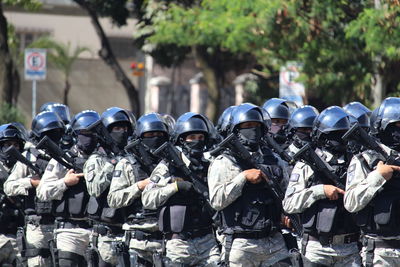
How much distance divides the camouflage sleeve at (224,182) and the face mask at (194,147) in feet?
1.42

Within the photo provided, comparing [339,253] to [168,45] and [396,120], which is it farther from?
[168,45]

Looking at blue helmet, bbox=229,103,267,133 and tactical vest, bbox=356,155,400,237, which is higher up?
blue helmet, bbox=229,103,267,133

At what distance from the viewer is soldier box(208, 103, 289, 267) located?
8117 millimetres

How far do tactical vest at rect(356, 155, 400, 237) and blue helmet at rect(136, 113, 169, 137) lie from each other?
2.45m

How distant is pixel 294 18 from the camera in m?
15.0

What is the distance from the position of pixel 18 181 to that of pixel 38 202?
31cm

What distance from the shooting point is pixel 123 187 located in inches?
370

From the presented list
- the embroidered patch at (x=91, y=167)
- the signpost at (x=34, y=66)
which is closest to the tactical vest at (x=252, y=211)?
the embroidered patch at (x=91, y=167)

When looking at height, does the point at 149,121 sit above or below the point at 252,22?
below

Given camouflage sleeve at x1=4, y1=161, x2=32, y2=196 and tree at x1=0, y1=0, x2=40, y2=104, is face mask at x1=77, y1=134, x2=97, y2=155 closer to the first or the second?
camouflage sleeve at x1=4, y1=161, x2=32, y2=196

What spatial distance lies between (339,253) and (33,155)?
4.70m

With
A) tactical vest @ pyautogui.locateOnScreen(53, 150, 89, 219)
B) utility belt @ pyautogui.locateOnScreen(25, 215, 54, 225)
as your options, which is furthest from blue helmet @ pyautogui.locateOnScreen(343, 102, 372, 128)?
utility belt @ pyautogui.locateOnScreen(25, 215, 54, 225)

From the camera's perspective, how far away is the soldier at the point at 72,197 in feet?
33.9

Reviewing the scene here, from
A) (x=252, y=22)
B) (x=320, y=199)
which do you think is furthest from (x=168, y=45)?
(x=320, y=199)
